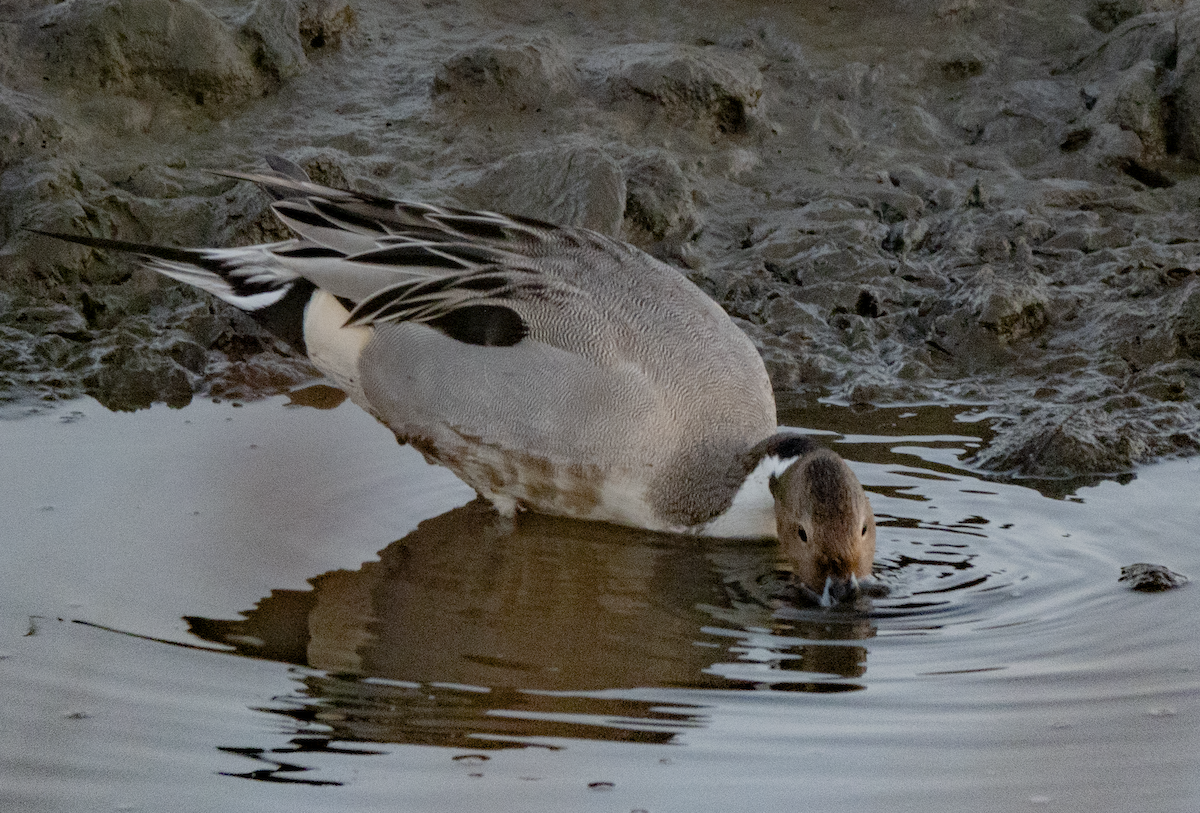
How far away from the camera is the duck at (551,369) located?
4.23 metres

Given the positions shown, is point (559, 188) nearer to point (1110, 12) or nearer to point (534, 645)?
point (534, 645)

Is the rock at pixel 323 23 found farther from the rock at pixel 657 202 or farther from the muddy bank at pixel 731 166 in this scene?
the rock at pixel 657 202

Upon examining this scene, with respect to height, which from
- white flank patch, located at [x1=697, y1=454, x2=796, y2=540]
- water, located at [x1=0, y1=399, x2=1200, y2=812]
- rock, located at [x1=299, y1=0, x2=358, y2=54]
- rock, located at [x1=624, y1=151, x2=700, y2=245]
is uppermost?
rock, located at [x1=299, y1=0, x2=358, y2=54]

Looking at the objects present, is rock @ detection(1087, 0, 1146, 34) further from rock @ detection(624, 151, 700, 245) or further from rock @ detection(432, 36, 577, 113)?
rock @ detection(432, 36, 577, 113)

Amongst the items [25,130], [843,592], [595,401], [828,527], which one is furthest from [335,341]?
[25,130]

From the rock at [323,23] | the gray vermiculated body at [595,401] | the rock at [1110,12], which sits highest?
the rock at [1110,12]

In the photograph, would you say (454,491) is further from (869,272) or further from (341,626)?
(869,272)

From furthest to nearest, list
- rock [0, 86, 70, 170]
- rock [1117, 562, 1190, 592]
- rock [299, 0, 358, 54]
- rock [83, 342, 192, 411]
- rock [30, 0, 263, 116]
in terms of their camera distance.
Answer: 1. rock [299, 0, 358, 54]
2. rock [30, 0, 263, 116]
3. rock [0, 86, 70, 170]
4. rock [83, 342, 192, 411]
5. rock [1117, 562, 1190, 592]

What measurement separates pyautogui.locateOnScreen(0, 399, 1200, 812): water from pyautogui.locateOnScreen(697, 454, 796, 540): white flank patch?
6 cm

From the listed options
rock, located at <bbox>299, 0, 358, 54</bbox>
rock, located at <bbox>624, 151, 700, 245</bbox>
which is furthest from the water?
rock, located at <bbox>299, 0, 358, 54</bbox>

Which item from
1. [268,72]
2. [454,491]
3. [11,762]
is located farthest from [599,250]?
[268,72]

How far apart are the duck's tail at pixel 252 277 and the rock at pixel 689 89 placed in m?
2.44

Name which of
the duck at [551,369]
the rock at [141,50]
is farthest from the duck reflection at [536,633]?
the rock at [141,50]

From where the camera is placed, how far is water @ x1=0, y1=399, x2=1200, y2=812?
112 inches
